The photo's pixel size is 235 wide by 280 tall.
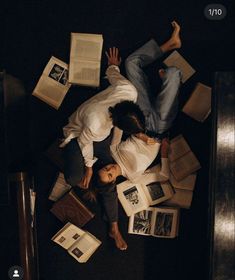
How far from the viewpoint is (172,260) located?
336 centimetres

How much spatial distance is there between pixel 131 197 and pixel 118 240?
36 centimetres

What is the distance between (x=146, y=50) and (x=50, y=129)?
971 millimetres

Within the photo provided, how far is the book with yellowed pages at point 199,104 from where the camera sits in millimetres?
3160

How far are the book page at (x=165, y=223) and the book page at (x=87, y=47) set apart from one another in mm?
1301

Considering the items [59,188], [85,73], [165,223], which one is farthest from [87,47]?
[165,223]

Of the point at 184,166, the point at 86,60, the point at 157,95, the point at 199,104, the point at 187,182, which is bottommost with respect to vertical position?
the point at 187,182

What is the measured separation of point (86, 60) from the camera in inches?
127

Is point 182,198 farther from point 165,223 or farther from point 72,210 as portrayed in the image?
point 72,210

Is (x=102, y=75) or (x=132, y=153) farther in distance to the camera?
(x=102, y=75)

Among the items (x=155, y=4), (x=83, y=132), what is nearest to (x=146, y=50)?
(x=155, y=4)

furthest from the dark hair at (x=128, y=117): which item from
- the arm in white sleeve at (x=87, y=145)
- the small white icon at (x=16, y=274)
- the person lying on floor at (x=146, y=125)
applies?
the small white icon at (x=16, y=274)

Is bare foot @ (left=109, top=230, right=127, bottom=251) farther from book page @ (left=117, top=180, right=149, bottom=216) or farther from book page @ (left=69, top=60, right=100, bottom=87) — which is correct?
book page @ (left=69, top=60, right=100, bottom=87)

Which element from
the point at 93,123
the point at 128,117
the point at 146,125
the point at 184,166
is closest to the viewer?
the point at 128,117

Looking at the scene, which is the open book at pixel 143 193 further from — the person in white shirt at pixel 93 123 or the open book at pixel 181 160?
the person in white shirt at pixel 93 123
